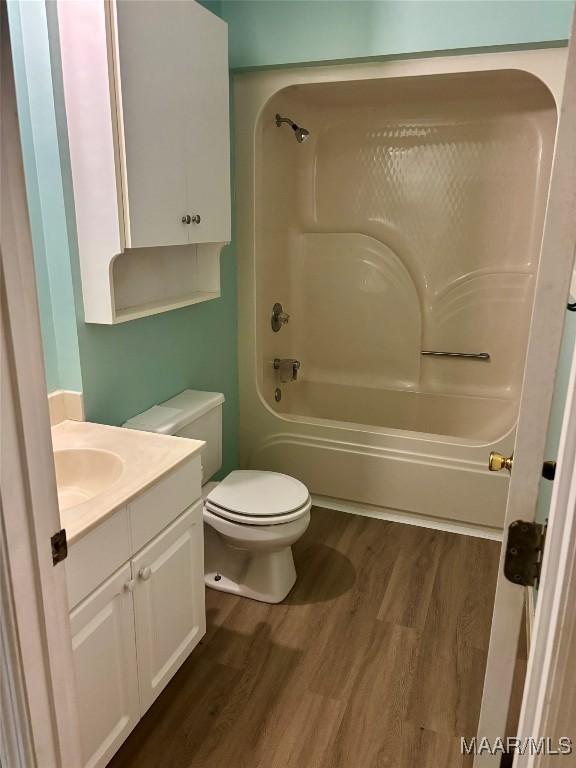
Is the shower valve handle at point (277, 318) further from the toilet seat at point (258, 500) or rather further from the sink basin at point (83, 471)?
the sink basin at point (83, 471)

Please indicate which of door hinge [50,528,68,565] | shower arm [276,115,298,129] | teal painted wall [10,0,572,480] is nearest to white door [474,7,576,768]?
door hinge [50,528,68,565]

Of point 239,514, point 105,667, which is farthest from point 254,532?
point 105,667

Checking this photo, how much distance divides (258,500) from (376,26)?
1955 millimetres

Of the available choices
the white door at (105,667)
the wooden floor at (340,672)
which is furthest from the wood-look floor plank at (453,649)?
the white door at (105,667)

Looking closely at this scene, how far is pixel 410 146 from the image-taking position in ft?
10.8

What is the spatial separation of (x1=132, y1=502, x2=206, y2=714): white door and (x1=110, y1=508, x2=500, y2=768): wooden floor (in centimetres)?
15

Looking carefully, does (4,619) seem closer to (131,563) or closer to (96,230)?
(131,563)

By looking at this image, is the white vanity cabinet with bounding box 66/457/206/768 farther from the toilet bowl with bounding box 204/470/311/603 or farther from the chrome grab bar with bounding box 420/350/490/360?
the chrome grab bar with bounding box 420/350/490/360

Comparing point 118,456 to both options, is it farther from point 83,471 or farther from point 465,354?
point 465,354

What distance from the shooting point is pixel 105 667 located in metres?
1.47

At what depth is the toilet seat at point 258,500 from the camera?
7.09 feet

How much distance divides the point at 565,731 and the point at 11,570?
0.81 metres

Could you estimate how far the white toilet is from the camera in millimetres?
2162

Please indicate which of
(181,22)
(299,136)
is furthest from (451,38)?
(181,22)
